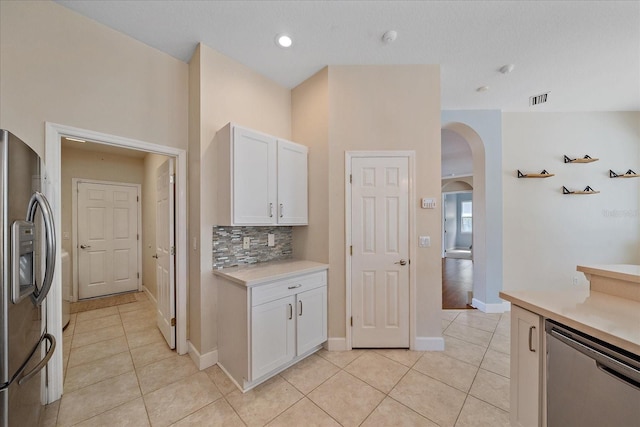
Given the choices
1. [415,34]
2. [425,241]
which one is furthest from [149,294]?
[415,34]

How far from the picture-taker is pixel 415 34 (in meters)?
2.16

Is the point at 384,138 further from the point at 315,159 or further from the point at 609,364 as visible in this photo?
the point at 609,364

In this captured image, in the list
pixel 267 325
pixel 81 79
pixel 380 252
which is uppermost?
pixel 81 79

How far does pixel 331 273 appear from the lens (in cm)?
255

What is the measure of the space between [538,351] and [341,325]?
64.3 inches

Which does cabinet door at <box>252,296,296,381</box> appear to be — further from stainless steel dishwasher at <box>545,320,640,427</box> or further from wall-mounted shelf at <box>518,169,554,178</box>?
wall-mounted shelf at <box>518,169,554,178</box>

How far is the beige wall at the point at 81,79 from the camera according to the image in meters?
1.69

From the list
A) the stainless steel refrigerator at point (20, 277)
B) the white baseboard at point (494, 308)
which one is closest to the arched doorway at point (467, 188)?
the white baseboard at point (494, 308)

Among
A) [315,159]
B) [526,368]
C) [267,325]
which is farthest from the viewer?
[315,159]

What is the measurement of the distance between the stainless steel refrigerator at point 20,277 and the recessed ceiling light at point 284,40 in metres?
2.00

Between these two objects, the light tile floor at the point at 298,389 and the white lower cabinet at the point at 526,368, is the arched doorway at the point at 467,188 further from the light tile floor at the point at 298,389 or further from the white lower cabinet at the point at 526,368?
the white lower cabinet at the point at 526,368

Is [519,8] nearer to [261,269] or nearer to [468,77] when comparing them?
[468,77]

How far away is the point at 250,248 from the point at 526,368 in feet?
7.90

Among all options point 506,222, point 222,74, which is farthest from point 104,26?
point 506,222
